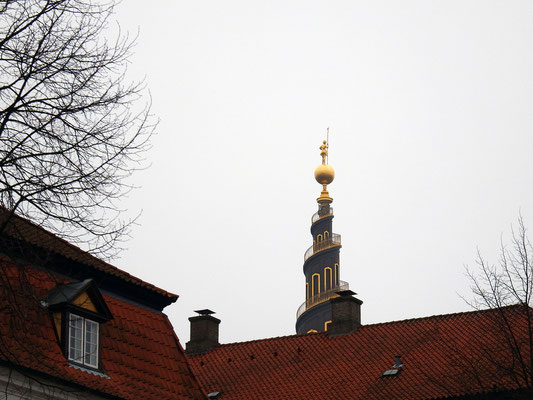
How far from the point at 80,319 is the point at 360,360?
1641cm

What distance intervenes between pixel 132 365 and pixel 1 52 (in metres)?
9.78

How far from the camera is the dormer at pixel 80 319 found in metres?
19.5

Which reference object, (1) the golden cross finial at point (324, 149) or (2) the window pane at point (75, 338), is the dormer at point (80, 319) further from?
(1) the golden cross finial at point (324, 149)

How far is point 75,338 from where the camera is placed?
1997 cm

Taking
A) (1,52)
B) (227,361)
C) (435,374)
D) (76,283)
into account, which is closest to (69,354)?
(76,283)

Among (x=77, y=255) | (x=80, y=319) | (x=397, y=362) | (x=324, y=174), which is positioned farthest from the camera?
(x=324, y=174)

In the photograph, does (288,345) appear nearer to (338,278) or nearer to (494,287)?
(494,287)

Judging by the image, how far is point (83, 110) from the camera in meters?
13.9

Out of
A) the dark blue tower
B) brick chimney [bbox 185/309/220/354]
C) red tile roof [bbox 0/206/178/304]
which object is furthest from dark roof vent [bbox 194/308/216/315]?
the dark blue tower

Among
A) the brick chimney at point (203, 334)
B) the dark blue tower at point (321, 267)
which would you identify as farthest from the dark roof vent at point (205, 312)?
the dark blue tower at point (321, 267)

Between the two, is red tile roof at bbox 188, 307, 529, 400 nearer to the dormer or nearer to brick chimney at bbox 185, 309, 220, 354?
brick chimney at bbox 185, 309, 220, 354

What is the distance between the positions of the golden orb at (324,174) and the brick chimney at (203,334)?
176ft

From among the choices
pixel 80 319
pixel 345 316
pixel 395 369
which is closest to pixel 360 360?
pixel 395 369

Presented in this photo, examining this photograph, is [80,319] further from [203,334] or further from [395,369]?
[203,334]
